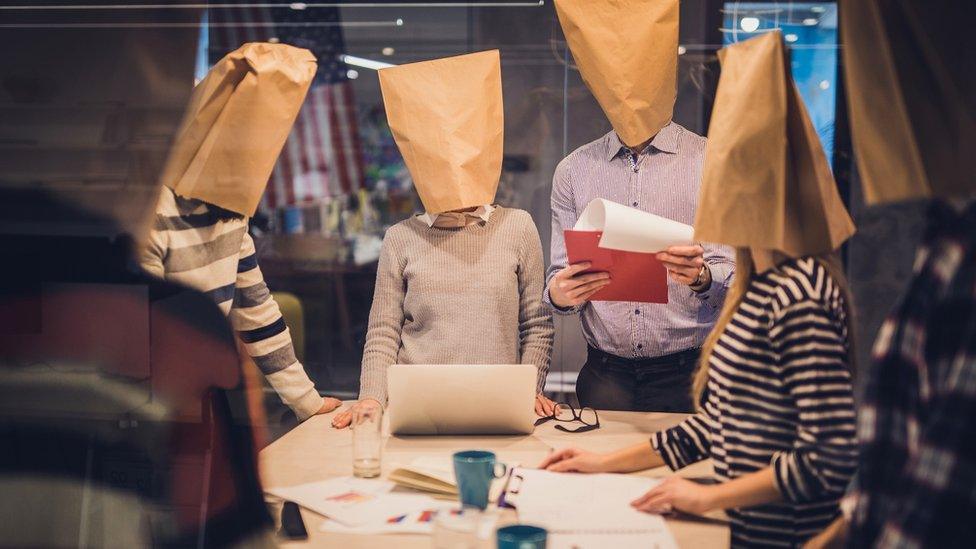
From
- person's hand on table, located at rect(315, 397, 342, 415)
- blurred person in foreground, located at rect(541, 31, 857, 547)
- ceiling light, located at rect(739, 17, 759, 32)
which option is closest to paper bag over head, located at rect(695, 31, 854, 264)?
blurred person in foreground, located at rect(541, 31, 857, 547)

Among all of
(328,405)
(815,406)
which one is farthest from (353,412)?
(815,406)

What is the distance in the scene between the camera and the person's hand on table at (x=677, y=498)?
130 centimetres

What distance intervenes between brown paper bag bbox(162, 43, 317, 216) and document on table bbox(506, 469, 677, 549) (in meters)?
0.86

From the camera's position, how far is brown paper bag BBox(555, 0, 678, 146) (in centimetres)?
212

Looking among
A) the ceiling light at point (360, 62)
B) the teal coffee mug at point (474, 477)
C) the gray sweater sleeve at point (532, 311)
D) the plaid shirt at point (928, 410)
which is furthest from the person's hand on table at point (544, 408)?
the ceiling light at point (360, 62)

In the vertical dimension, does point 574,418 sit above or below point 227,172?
below

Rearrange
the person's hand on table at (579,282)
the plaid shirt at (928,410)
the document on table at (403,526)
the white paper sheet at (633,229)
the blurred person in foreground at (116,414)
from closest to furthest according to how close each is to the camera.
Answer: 1. the plaid shirt at (928,410)
2. the document on table at (403,526)
3. the blurred person in foreground at (116,414)
4. the white paper sheet at (633,229)
5. the person's hand on table at (579,282)

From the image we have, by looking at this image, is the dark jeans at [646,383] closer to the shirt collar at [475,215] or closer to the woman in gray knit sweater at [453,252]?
the woman in gray knit sweater at [453,252]

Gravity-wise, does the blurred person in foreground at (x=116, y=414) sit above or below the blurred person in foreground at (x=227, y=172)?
below

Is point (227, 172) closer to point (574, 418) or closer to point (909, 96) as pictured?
point (574, 418)

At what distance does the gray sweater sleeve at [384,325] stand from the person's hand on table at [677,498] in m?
0.89

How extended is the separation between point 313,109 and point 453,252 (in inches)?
93.4

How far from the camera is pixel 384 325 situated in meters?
2.17

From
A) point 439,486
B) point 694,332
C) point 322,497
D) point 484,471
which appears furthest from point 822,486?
point 694,332
